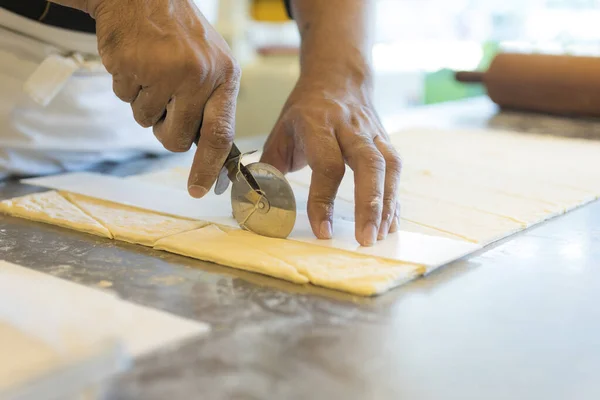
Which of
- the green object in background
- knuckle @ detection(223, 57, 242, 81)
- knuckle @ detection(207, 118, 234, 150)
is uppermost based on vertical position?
A: knuckle @ detection(223, 57, 242, 81)

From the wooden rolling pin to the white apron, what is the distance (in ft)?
4.39

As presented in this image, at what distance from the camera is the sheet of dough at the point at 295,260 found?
819 millimetres

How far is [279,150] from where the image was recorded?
1.23m

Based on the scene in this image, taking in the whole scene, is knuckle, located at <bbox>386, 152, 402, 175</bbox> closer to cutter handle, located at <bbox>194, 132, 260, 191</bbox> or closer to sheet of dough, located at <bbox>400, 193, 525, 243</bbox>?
sheet of dough, located at <bbox>400, 193, 525, 243</bbox>

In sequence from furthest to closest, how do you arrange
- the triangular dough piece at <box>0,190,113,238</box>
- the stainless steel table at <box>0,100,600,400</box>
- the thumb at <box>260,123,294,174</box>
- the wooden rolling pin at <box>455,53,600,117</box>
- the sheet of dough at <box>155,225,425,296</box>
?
the wooden rolling pin at <box>455,53,600,117</box>
the thumb at <box>260,123,294,174</box>
the triangular dough piece at <box>0,190,113,238</box>
the sheet of dough at <box>155,225,425,296</box>
the stainless steel table at <box>0,100,600,400</box>

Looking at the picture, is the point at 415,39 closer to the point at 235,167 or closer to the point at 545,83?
the point at 545,83

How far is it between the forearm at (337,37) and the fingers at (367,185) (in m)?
Result: 0.25

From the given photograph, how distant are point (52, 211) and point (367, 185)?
50 cm

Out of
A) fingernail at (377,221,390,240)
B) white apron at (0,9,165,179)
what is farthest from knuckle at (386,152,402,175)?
white apron at (0,9,165,179)

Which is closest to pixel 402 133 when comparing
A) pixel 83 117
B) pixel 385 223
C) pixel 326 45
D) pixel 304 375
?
pixel 326 45

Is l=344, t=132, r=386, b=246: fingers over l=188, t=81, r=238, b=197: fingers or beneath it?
beneath

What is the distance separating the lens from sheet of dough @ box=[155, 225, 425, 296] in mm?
819

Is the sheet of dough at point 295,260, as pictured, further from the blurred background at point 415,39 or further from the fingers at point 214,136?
the blurred background at point 415,39

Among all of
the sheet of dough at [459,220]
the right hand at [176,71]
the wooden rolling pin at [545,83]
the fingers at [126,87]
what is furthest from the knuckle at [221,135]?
the wooden rolling pin at [545,83]
